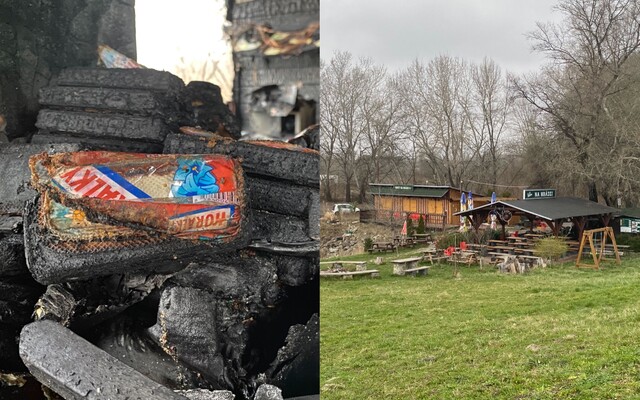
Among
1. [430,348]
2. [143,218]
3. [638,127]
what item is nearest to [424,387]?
[430,348]

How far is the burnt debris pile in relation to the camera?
0.97 m

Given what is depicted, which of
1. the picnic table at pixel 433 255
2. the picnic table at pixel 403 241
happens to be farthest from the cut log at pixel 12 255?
the picnic table at pixel 433 255

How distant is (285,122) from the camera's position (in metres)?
1.08

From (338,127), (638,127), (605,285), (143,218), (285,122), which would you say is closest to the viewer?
(143,218)

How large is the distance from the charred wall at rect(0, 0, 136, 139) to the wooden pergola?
3.05 metres

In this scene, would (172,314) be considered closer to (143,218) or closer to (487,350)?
(143,218)

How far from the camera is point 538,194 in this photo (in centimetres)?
409

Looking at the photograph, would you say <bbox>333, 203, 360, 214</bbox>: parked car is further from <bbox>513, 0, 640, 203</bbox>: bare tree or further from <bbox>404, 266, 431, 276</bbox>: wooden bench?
<bbox>513, 0, 640, 203</bbox>: bare tree

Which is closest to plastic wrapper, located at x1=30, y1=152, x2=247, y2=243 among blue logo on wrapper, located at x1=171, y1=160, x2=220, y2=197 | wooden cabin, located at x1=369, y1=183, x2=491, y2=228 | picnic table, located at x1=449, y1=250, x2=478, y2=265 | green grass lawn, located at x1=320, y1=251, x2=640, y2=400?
blue logo on wrapper, located at x1=171, y1=160, x2=220, y2=197

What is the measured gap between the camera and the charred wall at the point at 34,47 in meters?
1.04

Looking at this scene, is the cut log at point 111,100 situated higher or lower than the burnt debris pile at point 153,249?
higher

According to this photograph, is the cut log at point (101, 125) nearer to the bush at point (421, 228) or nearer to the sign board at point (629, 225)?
the bush at point (421, 228)

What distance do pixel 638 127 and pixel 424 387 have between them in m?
2.48

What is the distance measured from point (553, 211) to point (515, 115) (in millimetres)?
Result: 715
